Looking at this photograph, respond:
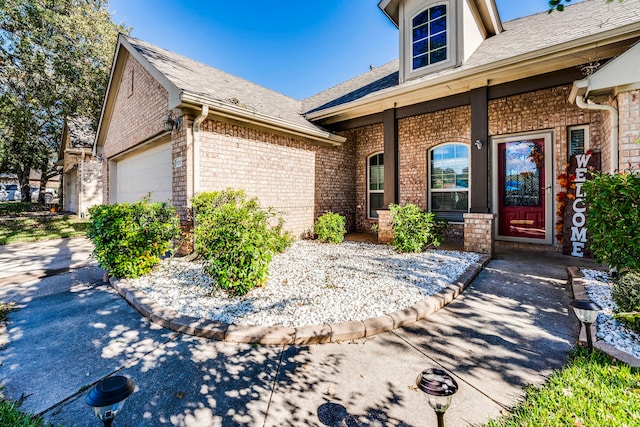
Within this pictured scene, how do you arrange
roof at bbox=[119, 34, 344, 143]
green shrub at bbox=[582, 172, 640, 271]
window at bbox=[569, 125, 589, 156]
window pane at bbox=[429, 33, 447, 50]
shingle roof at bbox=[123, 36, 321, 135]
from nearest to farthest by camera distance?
green shrub at bbox=[582, 172, 640, 271], roof at bbox=[119, 34, 344, 143], window at bbox=[569, 125, 589, 156], shingle roof at bbox=[123, 36, 321, 135], window pane at bbox=[429, 33, 447, 50]

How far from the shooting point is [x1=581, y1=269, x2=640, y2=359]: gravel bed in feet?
8.03

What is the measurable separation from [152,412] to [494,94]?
7058 mm

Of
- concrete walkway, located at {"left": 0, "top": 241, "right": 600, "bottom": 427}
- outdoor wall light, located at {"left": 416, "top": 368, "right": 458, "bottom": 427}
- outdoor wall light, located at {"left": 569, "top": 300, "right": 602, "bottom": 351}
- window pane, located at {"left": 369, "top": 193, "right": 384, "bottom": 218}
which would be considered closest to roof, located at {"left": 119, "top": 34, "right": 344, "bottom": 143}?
window pane, located at {"left": 369, "top": 193, "right": 384, "bottom": 218}

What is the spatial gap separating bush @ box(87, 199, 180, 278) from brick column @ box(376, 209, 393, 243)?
4.68 metres

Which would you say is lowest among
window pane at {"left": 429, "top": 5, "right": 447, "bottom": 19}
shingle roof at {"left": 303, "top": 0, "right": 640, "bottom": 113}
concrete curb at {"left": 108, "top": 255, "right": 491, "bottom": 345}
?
concrete curb at {"left": 108, "top": 255, "right": 491, "bottom": 345}

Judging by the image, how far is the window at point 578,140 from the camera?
18.7ft

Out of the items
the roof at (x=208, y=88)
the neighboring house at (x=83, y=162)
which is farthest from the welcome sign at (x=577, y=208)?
the neighboring house at (x=83, y=162)

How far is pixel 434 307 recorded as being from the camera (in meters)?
3.35

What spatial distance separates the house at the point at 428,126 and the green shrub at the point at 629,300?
2.38 m

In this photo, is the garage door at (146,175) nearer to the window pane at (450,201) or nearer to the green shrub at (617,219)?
the window pane at (450,201)

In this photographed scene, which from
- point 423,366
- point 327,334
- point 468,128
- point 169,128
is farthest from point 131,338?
point 468,128

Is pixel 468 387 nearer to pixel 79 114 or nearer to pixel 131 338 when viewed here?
pixel 131 338

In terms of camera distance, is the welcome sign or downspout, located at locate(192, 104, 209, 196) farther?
downspout, located at locate(192, 104, 209, 196)

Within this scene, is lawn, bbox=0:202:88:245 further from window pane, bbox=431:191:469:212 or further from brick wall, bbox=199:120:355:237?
window pane, bbox=431:191:469:212
